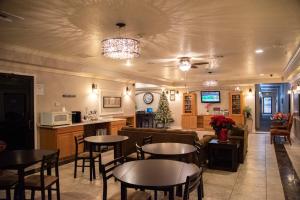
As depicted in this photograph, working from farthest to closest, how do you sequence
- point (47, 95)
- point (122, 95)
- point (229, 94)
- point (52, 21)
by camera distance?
1. point (229, 94)
2. point (122, 95)
3. point (47, 95)
4. point (52, 21)

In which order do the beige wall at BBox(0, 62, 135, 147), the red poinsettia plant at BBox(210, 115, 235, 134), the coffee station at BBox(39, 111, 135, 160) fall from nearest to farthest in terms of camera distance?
the red poinsettia plant at BBox(210, 115, 235, 134) → the coffee station at BBox(39, 111, 135, 160) → the beige wall at BBox(0, 62, 135, 147)

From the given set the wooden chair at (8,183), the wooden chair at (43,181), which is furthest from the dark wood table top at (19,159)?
the wooden chair at (8,183)

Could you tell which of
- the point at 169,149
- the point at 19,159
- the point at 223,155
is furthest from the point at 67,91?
the point at 223,155

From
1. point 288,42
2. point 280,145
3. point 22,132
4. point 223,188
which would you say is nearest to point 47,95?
point 22,132

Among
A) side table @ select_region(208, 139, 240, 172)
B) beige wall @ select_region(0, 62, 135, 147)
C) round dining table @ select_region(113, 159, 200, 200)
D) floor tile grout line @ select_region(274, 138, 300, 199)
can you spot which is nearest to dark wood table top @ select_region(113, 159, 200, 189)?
round dining table @ select_region(113, 159, 200, 200)

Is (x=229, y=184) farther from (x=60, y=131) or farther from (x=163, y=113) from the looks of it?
(x=163, y=113)

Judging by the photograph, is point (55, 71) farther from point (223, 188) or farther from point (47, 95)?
point (223, 188)

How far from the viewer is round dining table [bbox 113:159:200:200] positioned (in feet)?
6.93

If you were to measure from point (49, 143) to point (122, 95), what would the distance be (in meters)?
3.95

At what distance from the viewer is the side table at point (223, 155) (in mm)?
4855

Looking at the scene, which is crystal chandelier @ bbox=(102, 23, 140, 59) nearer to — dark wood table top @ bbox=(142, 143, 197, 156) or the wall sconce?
dark wood table top @ bbox=(142, 143, 197, 156)

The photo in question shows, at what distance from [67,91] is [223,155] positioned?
176 inches

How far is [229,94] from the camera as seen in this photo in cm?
1141

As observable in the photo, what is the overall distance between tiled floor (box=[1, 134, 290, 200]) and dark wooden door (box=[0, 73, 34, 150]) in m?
1.14
